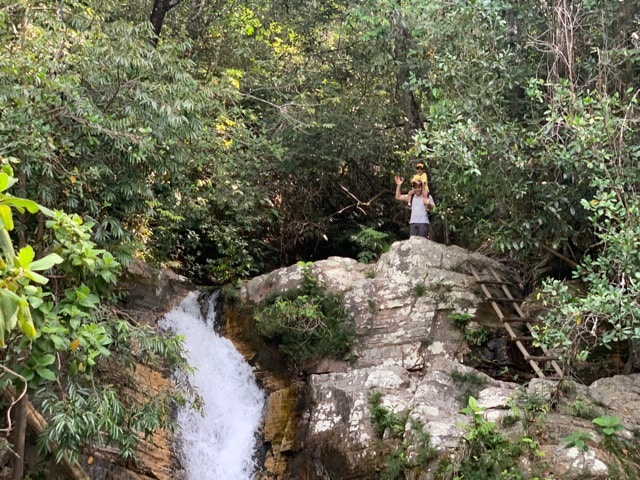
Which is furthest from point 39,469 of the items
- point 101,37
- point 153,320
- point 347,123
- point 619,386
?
point 347,123

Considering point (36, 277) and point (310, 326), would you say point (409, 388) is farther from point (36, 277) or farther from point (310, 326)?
point (36, 277)

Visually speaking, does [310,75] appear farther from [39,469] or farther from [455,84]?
[39,469]

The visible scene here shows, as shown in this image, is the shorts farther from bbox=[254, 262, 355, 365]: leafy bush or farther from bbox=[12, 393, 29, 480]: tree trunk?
bbox=[12, 393, 29, 480]: tree trunk

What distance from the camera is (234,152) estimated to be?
11367 mm

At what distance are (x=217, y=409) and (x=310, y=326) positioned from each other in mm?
1906

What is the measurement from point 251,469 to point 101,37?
6052 mm

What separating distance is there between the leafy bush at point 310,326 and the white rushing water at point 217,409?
0.88 meters

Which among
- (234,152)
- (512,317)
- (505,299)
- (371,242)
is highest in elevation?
(234,152)

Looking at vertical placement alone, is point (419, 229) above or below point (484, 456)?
above

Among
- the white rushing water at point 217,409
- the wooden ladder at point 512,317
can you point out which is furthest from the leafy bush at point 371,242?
the white rushing water at point 217,409

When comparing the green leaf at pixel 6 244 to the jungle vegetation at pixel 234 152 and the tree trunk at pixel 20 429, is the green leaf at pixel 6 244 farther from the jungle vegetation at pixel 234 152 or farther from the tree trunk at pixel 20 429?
the tree trunk at pixel 20 429

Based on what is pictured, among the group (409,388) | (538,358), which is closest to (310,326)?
(409,388)

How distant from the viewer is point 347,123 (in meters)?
12.9

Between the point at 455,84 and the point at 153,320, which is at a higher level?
the point at 455,84
